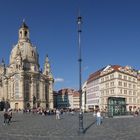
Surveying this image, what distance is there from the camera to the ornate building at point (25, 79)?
13475cm

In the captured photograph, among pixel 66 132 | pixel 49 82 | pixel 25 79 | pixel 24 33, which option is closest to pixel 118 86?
pixel 25 79

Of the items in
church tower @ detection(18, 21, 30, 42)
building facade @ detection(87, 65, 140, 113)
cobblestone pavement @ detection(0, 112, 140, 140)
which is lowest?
cobblestone pavement @ detection(0, 112, 140, 140)

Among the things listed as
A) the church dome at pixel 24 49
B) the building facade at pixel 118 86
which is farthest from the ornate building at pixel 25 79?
the building facade at pixel 118 86

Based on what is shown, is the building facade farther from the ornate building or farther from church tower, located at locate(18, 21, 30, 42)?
church tower, located at locate(18, 21, 30, 42)

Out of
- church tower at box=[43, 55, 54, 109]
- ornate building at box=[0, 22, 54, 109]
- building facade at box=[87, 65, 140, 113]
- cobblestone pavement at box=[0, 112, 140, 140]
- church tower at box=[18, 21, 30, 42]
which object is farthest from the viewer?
church tower at box=[18, 21, 30, 42]

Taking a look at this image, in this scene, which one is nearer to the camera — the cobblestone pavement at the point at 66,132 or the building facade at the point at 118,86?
the cobblestone pavement at the point at 66,132

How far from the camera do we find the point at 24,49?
144875 millimetres

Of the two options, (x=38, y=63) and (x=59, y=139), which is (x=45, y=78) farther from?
(x=59, y=139)

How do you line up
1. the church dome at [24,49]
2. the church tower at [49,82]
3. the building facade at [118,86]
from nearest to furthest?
the building facade at [118,86], the church dome at [24,49], the church tower at [49,82]

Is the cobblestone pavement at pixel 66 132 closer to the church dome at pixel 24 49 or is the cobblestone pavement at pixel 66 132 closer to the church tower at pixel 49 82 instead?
the church dome at pixel 24 49

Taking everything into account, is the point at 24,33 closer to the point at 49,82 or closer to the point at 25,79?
the point at 25,79

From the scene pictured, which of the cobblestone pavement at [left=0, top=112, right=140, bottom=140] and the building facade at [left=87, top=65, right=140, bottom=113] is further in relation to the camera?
the building facade at [left=87, top=65, right=140, bottom=113]

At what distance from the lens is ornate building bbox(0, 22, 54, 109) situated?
134750 mm

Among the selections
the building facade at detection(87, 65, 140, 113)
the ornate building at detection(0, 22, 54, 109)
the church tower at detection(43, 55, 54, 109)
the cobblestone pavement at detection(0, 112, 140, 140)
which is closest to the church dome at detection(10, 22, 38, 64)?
the ornate building at detection(0, 22, 54, 109)
